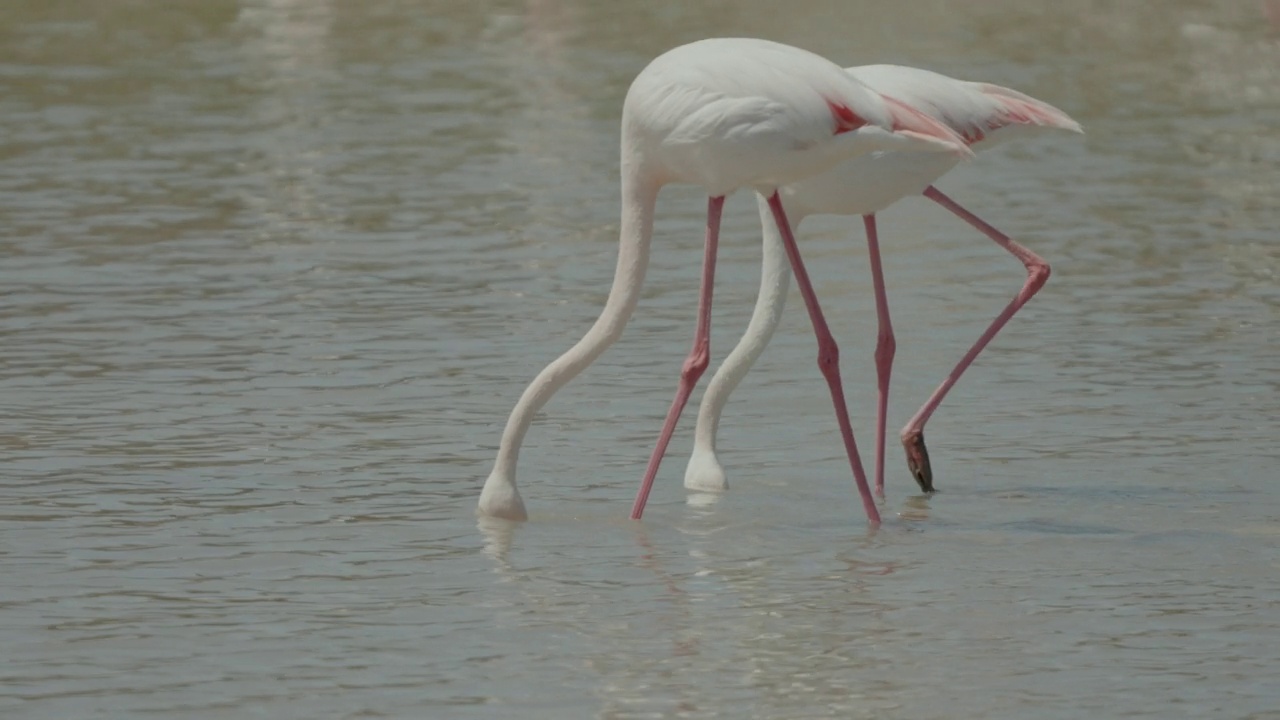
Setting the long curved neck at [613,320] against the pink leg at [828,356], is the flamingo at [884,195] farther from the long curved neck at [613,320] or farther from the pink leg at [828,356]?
the long curved neck at [613,320]

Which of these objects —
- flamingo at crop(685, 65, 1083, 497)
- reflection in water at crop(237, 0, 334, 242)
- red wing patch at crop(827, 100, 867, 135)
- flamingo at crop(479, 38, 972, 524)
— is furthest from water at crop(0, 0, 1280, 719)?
red wing patch at crop(827, 100, 867, 135)

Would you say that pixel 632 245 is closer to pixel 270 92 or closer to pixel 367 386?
pixel 367 386

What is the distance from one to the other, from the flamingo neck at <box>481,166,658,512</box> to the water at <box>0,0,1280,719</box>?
7.1 inches

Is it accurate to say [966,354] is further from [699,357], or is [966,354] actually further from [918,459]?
[699,357]

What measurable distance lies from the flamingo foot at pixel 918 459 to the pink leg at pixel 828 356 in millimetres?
195

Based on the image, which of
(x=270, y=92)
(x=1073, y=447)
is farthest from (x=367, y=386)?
(x=270, y=92)

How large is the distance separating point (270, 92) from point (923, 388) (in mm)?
10297

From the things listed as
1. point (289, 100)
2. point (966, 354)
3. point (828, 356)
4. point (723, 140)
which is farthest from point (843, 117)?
point (289, 100)

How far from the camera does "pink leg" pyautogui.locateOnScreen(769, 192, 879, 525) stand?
6953 mm

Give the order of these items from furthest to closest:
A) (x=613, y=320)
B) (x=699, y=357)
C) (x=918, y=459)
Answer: (x=918, y=459)
(x=699, y=357)
(x=613, y=320)

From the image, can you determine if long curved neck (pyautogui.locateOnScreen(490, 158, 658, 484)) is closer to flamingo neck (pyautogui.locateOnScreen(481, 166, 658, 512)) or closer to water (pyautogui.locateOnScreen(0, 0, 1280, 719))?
flamingo neck (pyautogui.locateOnScreen(481, 166, 658, 512))

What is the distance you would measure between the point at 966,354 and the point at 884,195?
2.33 ft

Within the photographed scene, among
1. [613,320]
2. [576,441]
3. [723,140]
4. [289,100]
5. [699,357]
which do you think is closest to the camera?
[723,140]

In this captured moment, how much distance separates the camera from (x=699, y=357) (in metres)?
7.21
